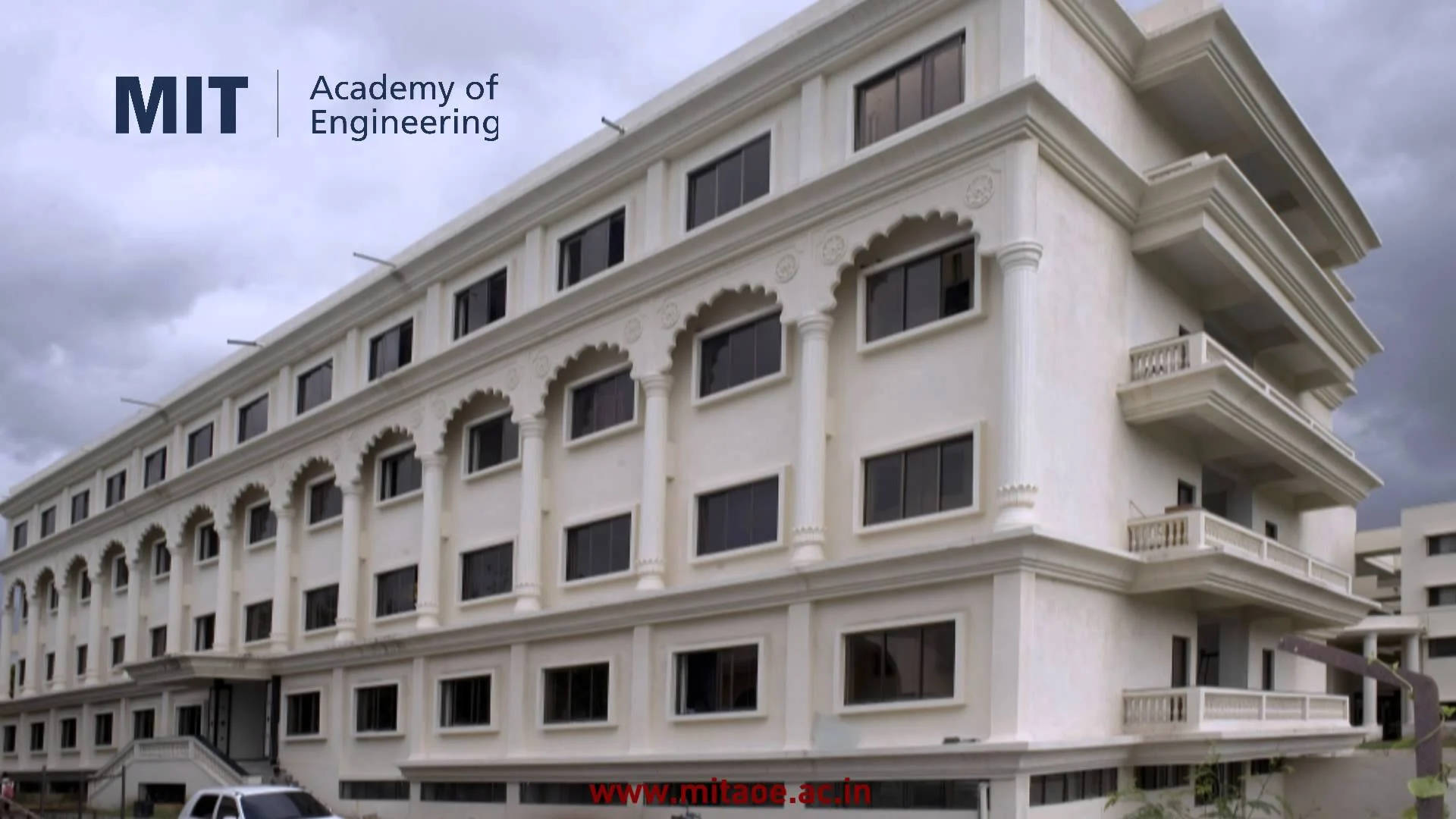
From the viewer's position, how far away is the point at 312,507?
44875 mm

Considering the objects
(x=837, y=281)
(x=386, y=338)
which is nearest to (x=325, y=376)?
(x=386, y=338)

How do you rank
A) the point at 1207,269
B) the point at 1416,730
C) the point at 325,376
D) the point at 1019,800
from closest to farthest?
the point at 1416,730, the point at 1019,800, the point at 1207,269, the point at 325,376

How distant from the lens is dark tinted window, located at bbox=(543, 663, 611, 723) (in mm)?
31578

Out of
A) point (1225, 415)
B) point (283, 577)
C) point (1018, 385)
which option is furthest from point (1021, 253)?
point (283, 577)

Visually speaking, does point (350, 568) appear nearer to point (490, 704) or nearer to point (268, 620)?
point (268, 620)

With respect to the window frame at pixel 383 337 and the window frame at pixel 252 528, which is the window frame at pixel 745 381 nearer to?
the window frame at pixel 383 337

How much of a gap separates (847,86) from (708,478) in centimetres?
851

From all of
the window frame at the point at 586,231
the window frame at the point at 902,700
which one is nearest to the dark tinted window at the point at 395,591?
the window frame at the point at 586,231

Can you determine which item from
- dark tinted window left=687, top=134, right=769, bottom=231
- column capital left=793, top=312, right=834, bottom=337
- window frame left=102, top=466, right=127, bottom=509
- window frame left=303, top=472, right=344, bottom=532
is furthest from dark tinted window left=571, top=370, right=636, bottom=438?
window frame left=102, top=466, right=127, bottom=509

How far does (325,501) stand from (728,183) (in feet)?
66.5

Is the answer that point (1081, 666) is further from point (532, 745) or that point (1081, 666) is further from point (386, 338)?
point (386, 338)

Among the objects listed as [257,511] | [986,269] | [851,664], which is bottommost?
[851,664]

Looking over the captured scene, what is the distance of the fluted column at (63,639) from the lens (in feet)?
205

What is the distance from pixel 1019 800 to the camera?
2281cm
